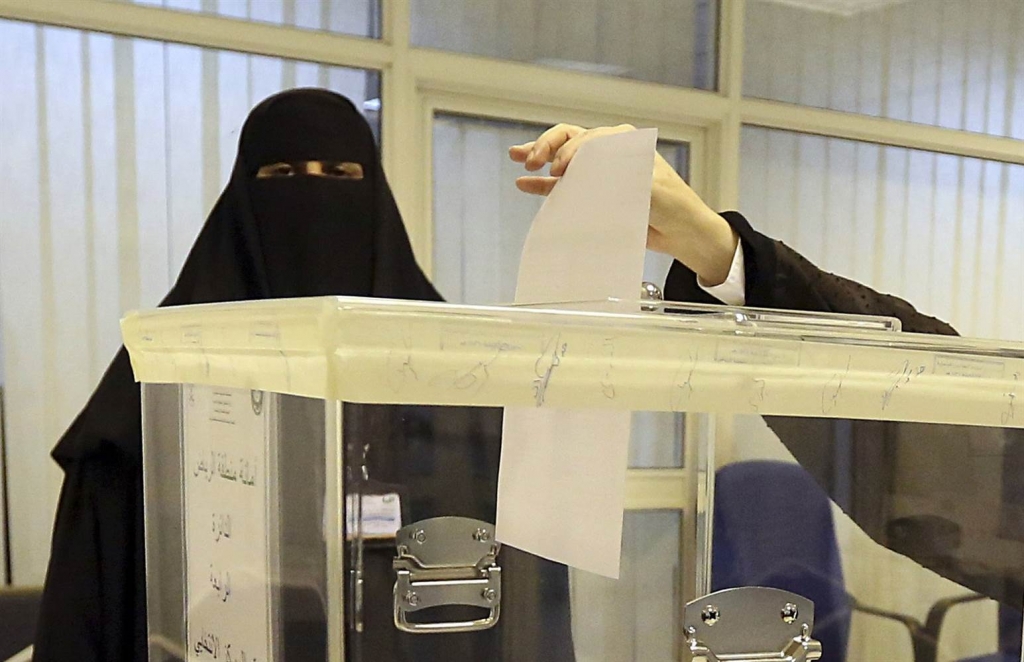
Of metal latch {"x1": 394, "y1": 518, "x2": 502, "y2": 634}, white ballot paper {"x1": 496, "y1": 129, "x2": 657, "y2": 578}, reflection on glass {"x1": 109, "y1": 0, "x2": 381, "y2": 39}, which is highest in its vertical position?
reflection on glass {"x1": 109, "y1": 0, "x2": 381, "y2": 39}

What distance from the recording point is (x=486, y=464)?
0.41 metres

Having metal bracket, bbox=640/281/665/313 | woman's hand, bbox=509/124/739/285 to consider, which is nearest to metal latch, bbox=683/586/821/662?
metal bracket, bbox=640/281/665/313

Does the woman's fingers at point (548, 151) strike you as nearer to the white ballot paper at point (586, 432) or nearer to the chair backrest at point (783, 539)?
the white ballot paper at point (586, 432)

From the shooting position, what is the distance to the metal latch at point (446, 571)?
0.39 meters

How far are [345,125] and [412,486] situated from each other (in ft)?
3.00

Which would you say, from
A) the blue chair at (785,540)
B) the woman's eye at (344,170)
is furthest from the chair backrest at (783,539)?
the woman's eye at (344,170)

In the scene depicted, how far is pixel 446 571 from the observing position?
411 mm

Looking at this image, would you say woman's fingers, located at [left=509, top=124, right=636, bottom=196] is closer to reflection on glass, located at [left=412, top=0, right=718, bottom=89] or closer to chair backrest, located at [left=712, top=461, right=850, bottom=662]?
chair backrest, located at [left=712, top=461, right=850, bottom=662]

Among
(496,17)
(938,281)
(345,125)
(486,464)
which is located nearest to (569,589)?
(486,464)

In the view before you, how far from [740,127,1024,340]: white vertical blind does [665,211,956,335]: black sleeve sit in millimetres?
1774

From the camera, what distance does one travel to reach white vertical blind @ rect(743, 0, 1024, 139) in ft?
8.06

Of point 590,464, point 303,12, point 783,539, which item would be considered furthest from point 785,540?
point 303,12

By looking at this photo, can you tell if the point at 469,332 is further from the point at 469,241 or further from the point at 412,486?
the point at 469,241

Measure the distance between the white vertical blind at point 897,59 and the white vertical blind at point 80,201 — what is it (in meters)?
1.43
